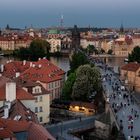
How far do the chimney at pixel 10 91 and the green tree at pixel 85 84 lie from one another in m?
8.77

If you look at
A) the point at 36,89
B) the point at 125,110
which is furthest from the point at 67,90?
the point at 36,89

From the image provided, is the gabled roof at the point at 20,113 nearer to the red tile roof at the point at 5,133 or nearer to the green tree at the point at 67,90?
the red tile roof at the point at 5,133

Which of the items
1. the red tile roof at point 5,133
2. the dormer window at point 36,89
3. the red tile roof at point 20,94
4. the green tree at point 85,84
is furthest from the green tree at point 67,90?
the red tile roof at point 5,133

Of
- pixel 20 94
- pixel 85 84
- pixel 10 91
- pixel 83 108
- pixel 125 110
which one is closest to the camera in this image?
pixel 10 91

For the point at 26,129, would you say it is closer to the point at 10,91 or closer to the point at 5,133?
the point at 5,133

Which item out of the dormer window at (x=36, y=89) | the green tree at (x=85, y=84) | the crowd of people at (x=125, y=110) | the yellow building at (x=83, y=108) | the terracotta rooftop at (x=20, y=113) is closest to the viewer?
the terracotta rooftop at (x=20, y=113)

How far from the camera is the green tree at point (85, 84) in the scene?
32344 mm

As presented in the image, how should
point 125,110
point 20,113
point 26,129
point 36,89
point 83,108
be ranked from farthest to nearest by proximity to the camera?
point 83,108 → point 125,110 → point 36,89 → point 20,113 → point 26,129

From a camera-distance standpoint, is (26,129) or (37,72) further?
(37,72)

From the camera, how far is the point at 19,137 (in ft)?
55.1

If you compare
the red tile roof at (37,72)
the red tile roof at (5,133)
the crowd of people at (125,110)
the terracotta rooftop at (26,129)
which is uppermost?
the red tile roof at (5,133)

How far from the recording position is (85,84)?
3259 cm

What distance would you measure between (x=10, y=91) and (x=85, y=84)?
9.52 metres

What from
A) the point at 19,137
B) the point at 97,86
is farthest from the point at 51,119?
the point at 19,137
